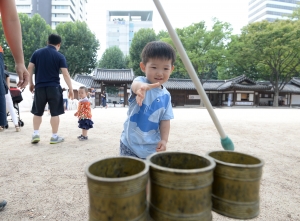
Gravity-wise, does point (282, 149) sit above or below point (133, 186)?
below

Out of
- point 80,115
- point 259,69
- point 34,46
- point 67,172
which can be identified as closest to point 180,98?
point 259,69

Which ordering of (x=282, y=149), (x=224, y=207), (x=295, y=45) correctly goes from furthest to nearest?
(x=295, y=45) → (x=282, y=149) → (x=224, y=207)

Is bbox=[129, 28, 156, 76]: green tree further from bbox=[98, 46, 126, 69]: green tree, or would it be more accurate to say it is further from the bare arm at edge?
the bare arm at edge

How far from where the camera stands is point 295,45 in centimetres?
2288

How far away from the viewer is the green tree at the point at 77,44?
2714 cm

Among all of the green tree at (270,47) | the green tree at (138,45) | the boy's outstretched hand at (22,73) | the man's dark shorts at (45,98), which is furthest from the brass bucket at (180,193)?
the green tree at (138,45)

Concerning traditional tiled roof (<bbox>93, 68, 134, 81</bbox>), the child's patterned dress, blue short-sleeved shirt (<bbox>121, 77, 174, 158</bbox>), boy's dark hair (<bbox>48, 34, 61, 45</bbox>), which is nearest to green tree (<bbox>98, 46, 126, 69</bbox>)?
traditional tiled roof (<bbox>93, 68, 134, 81</bbox>)

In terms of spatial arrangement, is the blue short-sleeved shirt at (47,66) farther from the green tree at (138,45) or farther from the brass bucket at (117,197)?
the green tree at (138,45)

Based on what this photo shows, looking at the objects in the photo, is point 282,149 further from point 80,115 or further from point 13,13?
point 13,13

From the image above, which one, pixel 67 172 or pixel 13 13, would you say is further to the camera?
pixel 67 172

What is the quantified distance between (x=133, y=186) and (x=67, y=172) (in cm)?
212

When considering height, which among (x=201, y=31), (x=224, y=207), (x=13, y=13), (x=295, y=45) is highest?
(x=201, y=31)

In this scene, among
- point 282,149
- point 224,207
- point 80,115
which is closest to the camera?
point 224,207

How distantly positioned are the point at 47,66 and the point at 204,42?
23.3m
